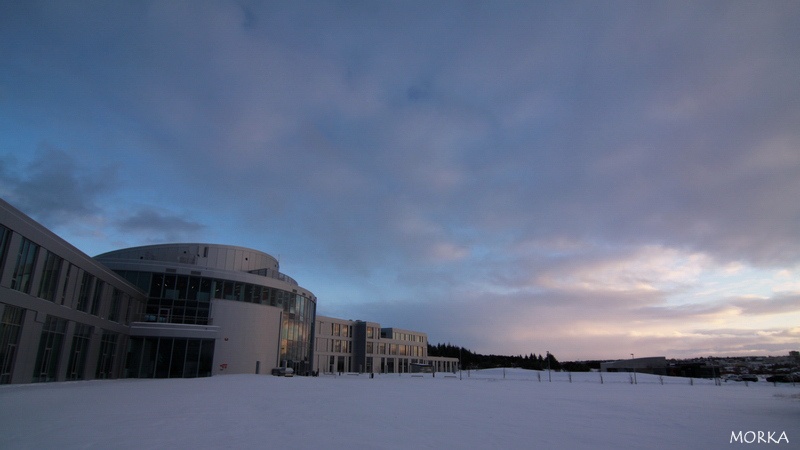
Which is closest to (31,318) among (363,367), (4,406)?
(4,406)

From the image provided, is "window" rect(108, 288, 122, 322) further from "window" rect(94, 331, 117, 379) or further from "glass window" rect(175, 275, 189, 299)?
"glass window" rect(175, 275, 189, 299)

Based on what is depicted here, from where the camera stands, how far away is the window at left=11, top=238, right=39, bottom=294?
2223cm

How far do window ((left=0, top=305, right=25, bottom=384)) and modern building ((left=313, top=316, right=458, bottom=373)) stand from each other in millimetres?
61158

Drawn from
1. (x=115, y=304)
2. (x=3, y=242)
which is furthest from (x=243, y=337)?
(x=3, y=242)

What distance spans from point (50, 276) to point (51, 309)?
6.18 ft

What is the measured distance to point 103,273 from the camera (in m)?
32.8

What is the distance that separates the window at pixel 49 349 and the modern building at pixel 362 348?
56.4 metres

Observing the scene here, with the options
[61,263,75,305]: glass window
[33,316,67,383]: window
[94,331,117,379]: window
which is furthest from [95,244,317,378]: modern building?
[61,263,75,305]: glass window

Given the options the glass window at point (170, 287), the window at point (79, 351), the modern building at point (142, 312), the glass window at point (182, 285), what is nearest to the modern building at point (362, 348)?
the modern building at point (142, 312)

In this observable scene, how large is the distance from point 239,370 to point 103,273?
17.9m

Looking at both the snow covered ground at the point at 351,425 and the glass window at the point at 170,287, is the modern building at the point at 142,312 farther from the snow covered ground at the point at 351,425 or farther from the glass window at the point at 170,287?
the snow covered ground at the point at 351,425

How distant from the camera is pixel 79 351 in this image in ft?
98.9

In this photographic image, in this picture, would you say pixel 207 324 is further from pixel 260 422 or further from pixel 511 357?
pixel 511 357

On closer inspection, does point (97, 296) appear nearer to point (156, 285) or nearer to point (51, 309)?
point (51, 309)
